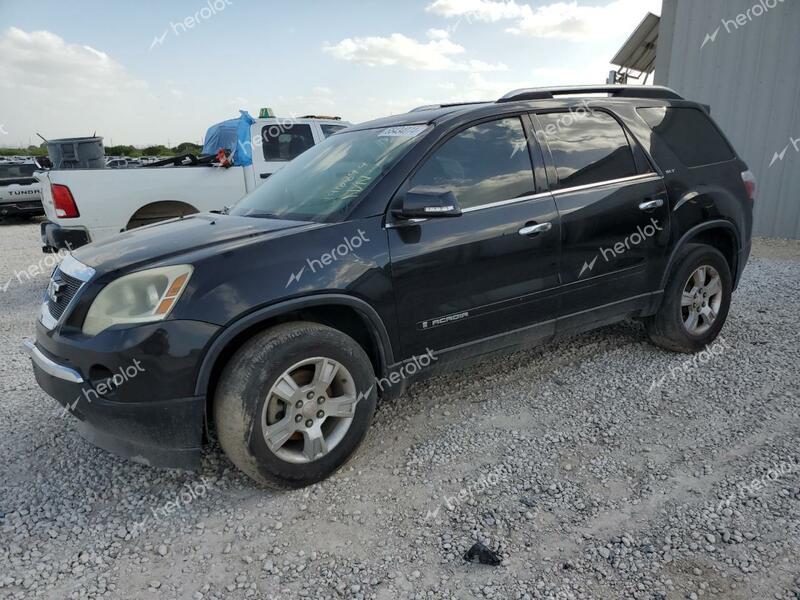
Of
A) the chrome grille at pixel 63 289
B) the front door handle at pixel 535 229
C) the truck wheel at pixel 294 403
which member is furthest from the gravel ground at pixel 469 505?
the front door handle at pixel 535 229

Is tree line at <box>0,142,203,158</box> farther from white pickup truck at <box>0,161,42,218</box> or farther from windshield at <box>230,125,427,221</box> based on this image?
windshield at <box>230,125,427,221</box>

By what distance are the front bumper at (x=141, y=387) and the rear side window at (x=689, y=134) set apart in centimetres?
350

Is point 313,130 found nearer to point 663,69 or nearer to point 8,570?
point 663,69

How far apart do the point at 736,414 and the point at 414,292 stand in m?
2.19

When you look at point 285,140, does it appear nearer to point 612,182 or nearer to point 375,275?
point 612,182

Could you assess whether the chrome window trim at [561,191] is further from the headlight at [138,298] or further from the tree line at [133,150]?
the tree line at [133,150]

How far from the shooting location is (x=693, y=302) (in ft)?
14.3

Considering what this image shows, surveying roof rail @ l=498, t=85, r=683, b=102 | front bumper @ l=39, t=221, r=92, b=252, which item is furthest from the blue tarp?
roof rail @ l=498, t=85, r=683, b=102

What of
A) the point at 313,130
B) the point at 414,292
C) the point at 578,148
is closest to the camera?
the point at 414,292

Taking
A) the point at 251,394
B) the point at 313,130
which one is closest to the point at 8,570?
the point at 251,394

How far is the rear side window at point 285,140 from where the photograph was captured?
814 cm

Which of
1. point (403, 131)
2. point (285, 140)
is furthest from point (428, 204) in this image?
point (285, 140)

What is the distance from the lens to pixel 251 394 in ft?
8.59

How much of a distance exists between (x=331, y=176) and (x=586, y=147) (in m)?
1.69
